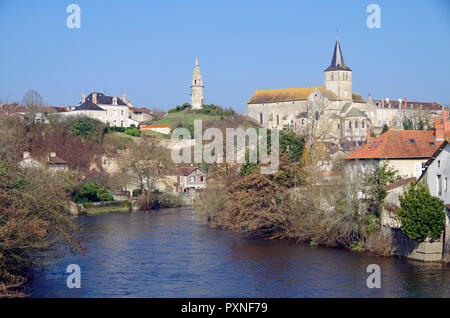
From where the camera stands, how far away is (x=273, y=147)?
3900 cm

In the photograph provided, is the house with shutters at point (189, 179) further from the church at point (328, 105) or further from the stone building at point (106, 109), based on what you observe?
the church at point (328, 105)

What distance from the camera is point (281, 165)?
3450cm

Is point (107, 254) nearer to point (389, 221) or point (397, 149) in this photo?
point (389, 221)

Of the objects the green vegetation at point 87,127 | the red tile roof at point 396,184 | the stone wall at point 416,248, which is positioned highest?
the green vegetation at point 87,127

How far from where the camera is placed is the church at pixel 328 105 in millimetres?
94000

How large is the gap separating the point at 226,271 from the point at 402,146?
13.5 meters

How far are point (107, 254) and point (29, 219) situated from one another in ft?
25.6

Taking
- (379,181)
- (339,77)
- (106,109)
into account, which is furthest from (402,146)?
(339,77)

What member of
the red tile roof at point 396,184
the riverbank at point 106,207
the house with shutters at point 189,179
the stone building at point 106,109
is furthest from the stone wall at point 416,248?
the stone building at point 106,109

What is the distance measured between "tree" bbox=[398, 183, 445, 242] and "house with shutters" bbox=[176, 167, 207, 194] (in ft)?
120

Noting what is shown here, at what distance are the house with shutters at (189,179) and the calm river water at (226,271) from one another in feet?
86.7

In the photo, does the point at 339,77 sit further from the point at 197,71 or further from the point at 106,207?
the point at 106,207

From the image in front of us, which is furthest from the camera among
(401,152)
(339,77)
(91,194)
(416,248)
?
(339,77)

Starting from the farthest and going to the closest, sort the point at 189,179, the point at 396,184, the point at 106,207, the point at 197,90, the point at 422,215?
the point at 197,90, the point at 189,179, the point at 106,207, the point at 396,184, the point at 422,215
